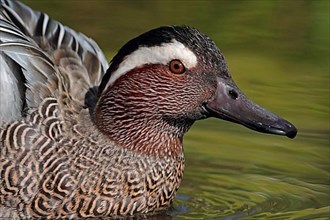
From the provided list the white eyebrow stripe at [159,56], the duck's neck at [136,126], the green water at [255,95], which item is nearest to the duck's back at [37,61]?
the duck's neck at [136,126]

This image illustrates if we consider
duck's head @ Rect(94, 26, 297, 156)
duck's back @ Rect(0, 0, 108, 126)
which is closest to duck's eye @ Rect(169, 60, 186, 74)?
duck's head @ Rect(94, 26, 297, 156)

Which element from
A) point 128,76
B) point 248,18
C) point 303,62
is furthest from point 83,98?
→ point 248,18

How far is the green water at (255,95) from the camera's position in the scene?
9625 millimetres

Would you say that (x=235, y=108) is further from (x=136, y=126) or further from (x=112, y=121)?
(x=112, y=121)

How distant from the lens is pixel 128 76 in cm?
917

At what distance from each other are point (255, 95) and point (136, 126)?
236cm

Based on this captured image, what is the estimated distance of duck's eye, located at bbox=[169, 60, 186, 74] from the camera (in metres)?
9.05

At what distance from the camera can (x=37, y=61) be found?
30.5ft

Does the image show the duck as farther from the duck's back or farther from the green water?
the green water

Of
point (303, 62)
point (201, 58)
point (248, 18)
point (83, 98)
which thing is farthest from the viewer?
point (248, 18)

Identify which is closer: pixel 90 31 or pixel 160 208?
pixel 160 208

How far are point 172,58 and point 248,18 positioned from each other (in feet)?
15.1

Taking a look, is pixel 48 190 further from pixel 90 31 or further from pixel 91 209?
pixel 90 31

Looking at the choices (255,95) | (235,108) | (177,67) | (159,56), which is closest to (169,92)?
(177,67)
